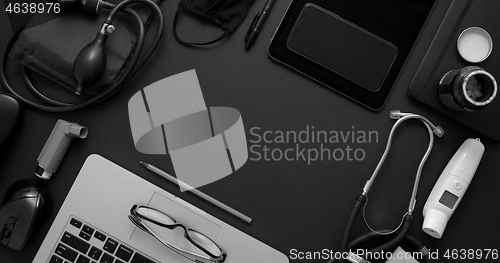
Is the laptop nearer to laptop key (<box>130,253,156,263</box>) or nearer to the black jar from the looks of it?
laptop key (<box>130,253,156,263</box>)

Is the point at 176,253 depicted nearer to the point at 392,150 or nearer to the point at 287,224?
the point at 287,224

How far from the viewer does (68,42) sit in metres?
0.82

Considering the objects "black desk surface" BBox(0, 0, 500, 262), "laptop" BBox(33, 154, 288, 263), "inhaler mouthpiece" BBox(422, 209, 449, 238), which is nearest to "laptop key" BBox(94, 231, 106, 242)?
"laptop" BBox(33, 154, 288, 263)

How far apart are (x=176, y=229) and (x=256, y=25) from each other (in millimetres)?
440

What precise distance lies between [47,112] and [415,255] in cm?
81

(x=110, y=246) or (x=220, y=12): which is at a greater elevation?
(x=220, y=12)

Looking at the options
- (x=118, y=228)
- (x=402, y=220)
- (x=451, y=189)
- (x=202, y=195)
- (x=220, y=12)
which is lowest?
(x=118, y=228)

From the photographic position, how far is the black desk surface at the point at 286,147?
0.85 m

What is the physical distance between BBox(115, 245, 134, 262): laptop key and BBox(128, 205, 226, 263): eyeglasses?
53mm

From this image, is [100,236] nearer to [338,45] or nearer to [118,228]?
[118,228]

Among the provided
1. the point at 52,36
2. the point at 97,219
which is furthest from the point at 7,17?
the point at 97,219

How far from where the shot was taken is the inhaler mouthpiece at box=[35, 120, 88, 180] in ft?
2.68

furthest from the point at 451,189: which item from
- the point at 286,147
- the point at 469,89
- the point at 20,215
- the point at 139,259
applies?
the point at 20,215

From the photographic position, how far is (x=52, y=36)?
0.82 meters
